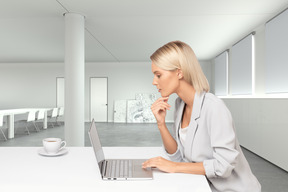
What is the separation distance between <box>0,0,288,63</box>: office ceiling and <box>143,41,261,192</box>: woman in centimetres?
316

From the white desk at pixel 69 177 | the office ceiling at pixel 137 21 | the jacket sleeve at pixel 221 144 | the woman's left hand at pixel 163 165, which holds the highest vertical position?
the office ceiling at pixel 137 21

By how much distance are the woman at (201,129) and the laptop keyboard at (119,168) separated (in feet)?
0.33

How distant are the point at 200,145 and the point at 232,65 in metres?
6.87

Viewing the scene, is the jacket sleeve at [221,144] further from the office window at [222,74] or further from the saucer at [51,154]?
the office window at [222,74]

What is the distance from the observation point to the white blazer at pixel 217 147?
1.09 meters

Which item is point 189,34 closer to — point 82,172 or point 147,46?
point 147,46

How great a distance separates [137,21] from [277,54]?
295 centimetres

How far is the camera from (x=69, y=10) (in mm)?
4527

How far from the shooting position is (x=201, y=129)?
4.02ft

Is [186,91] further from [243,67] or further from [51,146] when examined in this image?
[243,67]

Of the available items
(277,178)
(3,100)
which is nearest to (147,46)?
(277,178)

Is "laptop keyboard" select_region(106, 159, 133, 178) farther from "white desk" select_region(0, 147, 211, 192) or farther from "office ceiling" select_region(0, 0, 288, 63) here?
"office ceiling" select_region(0, 0, 288, 63)

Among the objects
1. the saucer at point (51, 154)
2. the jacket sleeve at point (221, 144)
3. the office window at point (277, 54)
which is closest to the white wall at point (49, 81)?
the office window at point (277, 54)

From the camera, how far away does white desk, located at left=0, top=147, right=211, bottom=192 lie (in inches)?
40.5
